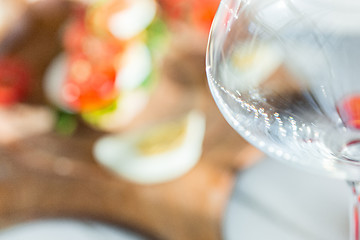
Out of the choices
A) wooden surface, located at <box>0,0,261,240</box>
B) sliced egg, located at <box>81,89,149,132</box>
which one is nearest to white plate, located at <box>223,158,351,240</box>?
wooden surface, located at <box>0,0,261,240</box>

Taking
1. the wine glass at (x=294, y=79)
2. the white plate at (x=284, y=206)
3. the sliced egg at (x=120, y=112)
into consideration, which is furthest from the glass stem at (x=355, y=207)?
the sliced egg at (x=120, y=112)

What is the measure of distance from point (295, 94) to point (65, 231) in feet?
1.02

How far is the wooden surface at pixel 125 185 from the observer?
59 cm

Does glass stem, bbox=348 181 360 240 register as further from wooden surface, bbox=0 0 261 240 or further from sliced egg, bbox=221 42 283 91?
wooden surface, bbox=0 0 261 240

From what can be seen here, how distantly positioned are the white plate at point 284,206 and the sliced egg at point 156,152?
66 mm

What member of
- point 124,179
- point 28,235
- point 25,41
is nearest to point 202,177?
point 124,179

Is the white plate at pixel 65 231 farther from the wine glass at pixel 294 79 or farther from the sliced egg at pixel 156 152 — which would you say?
the wine glass at pixel 294 79

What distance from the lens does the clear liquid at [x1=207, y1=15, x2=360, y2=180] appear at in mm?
329

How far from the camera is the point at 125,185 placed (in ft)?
2.04

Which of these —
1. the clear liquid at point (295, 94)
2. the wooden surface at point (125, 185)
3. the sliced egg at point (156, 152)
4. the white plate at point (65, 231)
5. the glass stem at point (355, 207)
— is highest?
the clear liquid at point (295, 94)

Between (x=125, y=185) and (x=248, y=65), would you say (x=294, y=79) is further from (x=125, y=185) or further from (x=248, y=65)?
(x=125, y=185)

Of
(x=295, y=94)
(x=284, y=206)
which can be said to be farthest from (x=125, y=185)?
(x=295, y=94)

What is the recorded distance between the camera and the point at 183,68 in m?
0.72

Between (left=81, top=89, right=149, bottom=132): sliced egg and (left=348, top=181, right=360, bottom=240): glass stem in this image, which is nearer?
(left=348, top=181, right=360, bottom=240): glass stem
